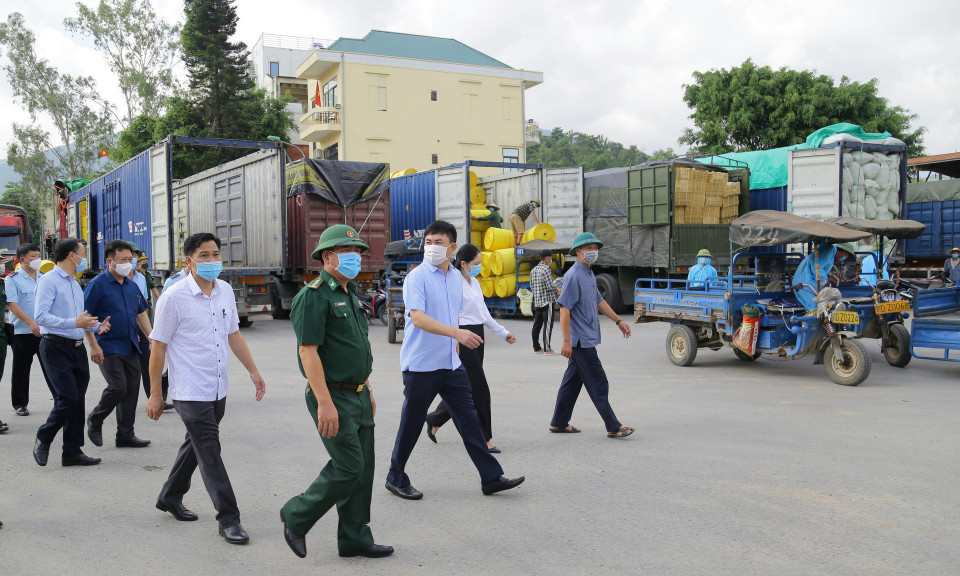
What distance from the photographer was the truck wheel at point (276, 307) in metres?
16.1

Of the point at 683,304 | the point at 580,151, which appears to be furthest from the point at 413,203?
the point at 580,151

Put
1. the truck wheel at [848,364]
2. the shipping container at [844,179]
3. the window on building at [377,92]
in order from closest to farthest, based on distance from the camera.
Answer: the truck wheel at [848,364] < the shipping container at [844,179] < the window on building at [377,92]

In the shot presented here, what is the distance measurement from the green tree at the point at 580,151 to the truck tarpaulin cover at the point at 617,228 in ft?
132

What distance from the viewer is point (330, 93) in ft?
123

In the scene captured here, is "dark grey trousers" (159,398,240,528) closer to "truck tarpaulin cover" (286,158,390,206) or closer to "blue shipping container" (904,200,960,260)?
"truck tarpaulin cover" (286,158,390,206)

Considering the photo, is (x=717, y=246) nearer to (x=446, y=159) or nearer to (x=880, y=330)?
(x=880, y=330)

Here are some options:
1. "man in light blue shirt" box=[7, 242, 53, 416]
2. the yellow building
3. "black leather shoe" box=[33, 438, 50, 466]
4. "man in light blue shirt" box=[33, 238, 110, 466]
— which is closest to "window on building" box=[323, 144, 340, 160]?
the yellow building

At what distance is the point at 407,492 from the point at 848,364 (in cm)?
615

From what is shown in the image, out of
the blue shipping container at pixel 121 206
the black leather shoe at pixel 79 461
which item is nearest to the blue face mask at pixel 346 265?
the black leather shoe at pixel 79 461

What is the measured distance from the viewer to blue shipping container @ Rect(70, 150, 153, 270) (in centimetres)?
1867

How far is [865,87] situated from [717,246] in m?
16.5

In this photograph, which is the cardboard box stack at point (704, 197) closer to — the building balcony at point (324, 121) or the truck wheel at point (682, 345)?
the truck wheel at point (682, 345)

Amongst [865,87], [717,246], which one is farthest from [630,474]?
[865,87]

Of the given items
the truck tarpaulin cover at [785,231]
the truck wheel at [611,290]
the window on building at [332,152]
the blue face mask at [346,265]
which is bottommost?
the truck wheel at [611,290]
